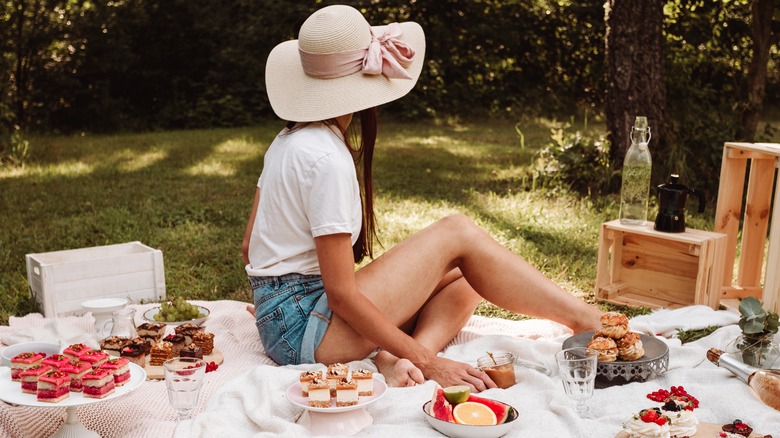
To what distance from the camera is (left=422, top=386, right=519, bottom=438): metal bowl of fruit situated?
2578 millimetres

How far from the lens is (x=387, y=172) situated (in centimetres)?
791

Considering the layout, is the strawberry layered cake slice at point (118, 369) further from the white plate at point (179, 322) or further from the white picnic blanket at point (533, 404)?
the white plate at point (179, 322)

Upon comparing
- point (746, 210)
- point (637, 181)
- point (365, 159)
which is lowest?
point (746, 210)

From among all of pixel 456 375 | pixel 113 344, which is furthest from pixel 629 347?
pixel 113 344

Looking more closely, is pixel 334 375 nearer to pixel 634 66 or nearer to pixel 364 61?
pixel 364 61

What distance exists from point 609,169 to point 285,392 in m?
4.42

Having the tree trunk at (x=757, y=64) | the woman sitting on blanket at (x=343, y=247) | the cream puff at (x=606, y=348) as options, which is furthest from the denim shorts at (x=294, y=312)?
the tree trunk at (x=757, y=64)

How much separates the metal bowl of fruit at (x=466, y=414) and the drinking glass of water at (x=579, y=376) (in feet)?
0.67

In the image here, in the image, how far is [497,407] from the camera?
2.66m

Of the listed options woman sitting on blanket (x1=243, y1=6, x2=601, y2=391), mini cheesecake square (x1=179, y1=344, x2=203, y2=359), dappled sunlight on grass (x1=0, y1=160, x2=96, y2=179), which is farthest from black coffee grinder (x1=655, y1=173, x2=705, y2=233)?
dappled sunlight on grass (x1=0, y1=160, x2=96, y2=179)

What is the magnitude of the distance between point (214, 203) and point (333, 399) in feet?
13.7

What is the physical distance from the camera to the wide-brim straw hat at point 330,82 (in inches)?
119

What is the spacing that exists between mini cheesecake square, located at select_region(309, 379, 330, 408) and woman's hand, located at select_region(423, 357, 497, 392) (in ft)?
1.62

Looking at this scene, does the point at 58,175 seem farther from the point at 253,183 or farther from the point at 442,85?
the point at 442,85
